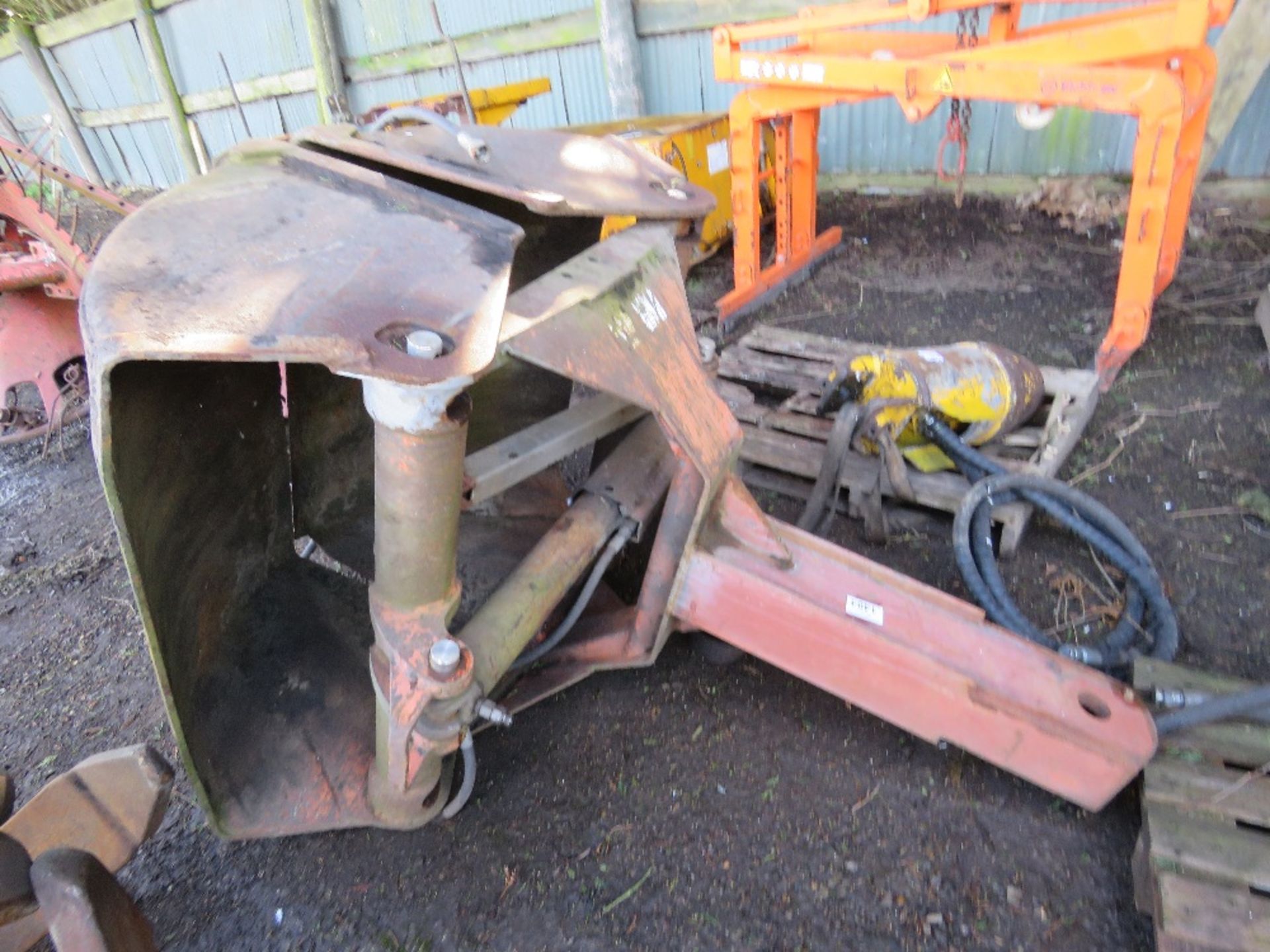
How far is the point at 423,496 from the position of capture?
134 cm

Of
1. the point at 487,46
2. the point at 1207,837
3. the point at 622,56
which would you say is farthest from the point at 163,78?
the point at 1207,837

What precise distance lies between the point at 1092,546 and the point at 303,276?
250 centimetres

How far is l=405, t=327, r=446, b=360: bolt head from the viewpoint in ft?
3.41

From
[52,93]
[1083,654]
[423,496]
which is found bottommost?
[1083,654]

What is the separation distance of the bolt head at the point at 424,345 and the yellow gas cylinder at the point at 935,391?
1842 millimetres

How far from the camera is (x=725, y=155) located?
16.9 feet

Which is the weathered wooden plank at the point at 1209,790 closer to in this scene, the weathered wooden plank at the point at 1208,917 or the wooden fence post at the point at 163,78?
the weathered wooden plank at the point at 1208,917

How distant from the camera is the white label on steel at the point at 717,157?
496cm

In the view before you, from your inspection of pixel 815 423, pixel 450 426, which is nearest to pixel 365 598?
pixel 450 426

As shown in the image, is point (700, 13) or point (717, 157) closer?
point (717, 157)

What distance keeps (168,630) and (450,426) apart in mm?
709

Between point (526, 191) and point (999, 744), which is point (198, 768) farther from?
point (999, 744)

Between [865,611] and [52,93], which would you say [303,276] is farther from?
[52,93]

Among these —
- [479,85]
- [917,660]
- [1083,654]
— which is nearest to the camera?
[917,660]
